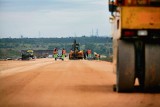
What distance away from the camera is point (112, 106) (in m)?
11.2

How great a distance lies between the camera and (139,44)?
14.3 m

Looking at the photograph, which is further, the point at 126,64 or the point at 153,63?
the point at 126,64

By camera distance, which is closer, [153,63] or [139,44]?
[153,63]

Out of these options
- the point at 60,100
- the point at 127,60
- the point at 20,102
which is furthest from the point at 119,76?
the point at 20,102

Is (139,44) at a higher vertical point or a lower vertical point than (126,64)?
higher

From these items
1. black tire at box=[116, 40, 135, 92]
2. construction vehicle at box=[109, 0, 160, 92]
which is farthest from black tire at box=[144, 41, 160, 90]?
black tire at box=[116, 40, 135, 92]

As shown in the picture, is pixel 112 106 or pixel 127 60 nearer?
pixel 112 106

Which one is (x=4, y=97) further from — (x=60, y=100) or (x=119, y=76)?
(x=119, y=76)

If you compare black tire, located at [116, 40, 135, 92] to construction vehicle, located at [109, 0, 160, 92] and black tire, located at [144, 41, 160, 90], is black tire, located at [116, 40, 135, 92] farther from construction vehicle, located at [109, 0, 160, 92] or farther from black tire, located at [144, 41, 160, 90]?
black tire, located at [144, 41, 160, 90]

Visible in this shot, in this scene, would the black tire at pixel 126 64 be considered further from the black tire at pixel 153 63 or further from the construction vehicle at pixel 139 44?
the black tire at pixel 153 63

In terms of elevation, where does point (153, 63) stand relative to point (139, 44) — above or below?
below

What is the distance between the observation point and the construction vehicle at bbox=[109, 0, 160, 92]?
1391cm

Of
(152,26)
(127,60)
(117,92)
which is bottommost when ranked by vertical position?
(117,92)

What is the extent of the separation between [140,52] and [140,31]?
27.9 inches
